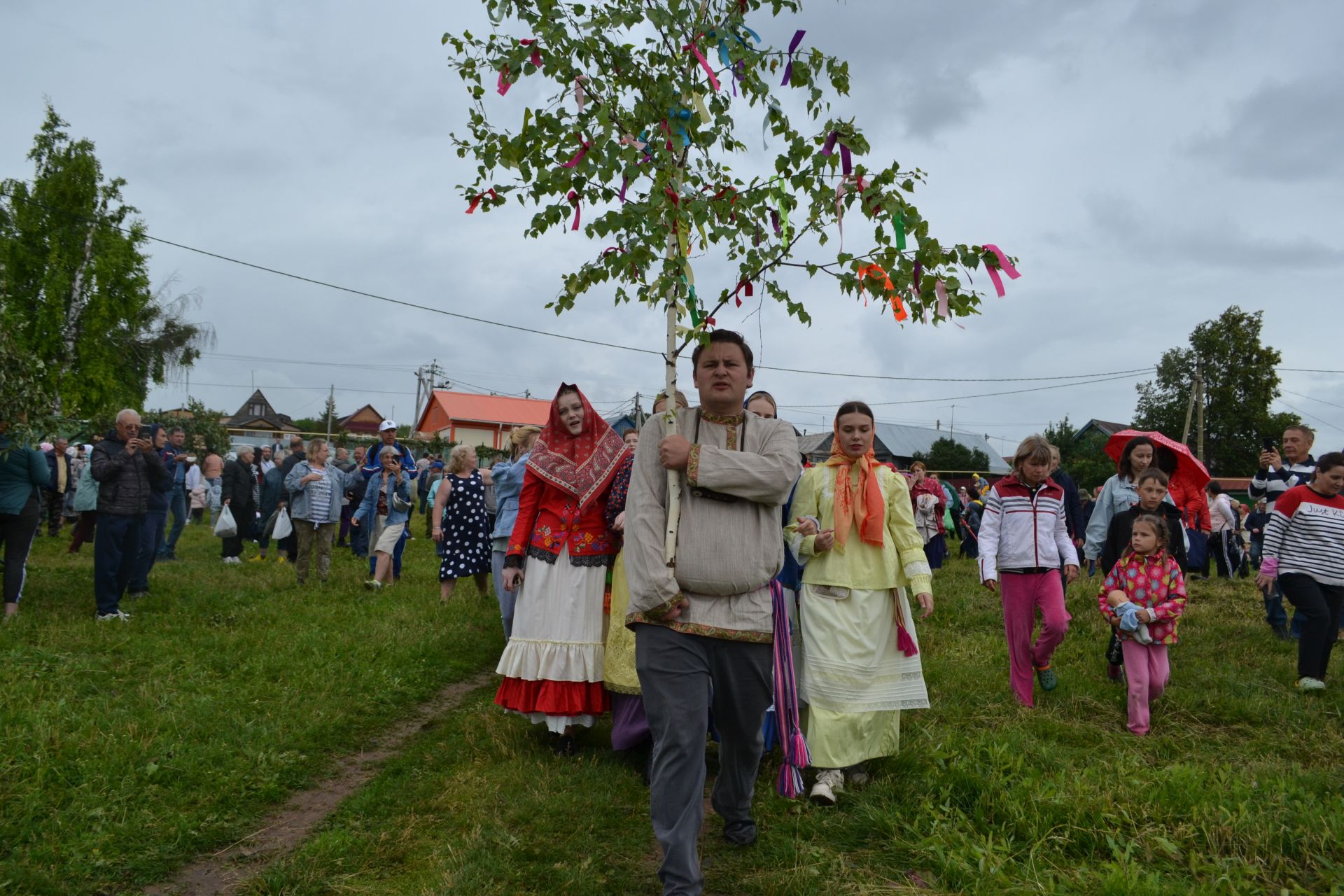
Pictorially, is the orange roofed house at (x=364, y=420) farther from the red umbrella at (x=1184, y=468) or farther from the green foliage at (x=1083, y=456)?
the red umbrella at (x=1184, y=468)

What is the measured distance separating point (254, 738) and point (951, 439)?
165 ft

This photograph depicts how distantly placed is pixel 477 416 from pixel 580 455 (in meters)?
57.9

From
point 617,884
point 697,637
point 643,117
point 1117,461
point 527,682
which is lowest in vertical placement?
point 617,884

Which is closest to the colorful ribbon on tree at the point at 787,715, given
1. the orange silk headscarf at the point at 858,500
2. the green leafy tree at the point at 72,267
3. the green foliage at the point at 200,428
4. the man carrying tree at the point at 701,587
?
the man carrying tree at the point at 701,587

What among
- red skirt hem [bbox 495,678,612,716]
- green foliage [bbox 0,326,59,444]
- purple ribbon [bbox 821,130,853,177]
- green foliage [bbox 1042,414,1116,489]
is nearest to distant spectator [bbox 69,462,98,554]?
green foliage [bbox 0,326,59,444]

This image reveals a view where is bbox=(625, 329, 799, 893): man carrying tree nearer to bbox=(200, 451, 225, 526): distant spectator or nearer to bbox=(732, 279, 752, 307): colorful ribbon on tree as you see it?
bbox=(732, 279, 752, 307): colorful ribbon on tree

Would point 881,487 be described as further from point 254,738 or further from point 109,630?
point 109,630

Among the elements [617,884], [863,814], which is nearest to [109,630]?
[617,884]

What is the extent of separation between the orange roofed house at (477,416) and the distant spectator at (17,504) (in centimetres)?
4875

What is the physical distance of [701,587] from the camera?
3344mm

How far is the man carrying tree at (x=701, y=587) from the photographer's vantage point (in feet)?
10.6

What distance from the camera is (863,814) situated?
162 inches

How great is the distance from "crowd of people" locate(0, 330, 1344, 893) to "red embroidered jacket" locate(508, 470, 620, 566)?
0.01 metres

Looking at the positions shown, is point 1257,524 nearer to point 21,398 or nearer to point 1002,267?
point 1002,267
